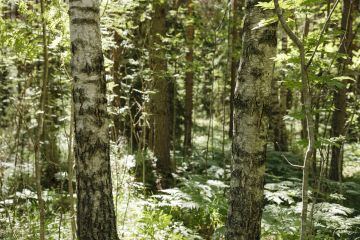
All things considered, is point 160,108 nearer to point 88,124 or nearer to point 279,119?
point 279,119

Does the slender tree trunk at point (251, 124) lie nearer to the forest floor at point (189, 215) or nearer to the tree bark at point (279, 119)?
the forest floor at point (189, 215)

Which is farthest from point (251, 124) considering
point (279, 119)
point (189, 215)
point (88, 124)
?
point (279, 119)

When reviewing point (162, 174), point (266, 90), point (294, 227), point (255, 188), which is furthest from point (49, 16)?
point (162, 174)

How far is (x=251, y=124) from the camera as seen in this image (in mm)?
3150

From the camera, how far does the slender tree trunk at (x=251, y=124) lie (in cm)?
312

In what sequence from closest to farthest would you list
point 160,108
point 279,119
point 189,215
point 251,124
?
point 251,124
point 189,215
point 160,108
point 279,119

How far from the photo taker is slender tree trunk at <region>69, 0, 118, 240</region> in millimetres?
3189

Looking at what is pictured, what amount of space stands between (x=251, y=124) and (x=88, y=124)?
136 centimetres

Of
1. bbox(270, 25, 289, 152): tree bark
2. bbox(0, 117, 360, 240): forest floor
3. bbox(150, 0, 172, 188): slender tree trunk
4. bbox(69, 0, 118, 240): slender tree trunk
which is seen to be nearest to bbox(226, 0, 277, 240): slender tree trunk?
bbox(0, 117, 360, 240): forest floor

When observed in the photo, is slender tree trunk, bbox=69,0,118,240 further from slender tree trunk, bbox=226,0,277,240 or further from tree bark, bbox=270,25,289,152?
tree bark, bbox=270,25,289,152

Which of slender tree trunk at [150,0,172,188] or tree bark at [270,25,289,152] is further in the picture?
tree bark at [270,25,289,152]

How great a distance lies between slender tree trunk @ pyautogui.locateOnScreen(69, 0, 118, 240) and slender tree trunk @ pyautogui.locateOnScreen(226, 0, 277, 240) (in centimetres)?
112

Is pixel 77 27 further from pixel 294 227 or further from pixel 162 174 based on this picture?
pixel 162 174

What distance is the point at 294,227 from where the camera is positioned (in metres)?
4.79
